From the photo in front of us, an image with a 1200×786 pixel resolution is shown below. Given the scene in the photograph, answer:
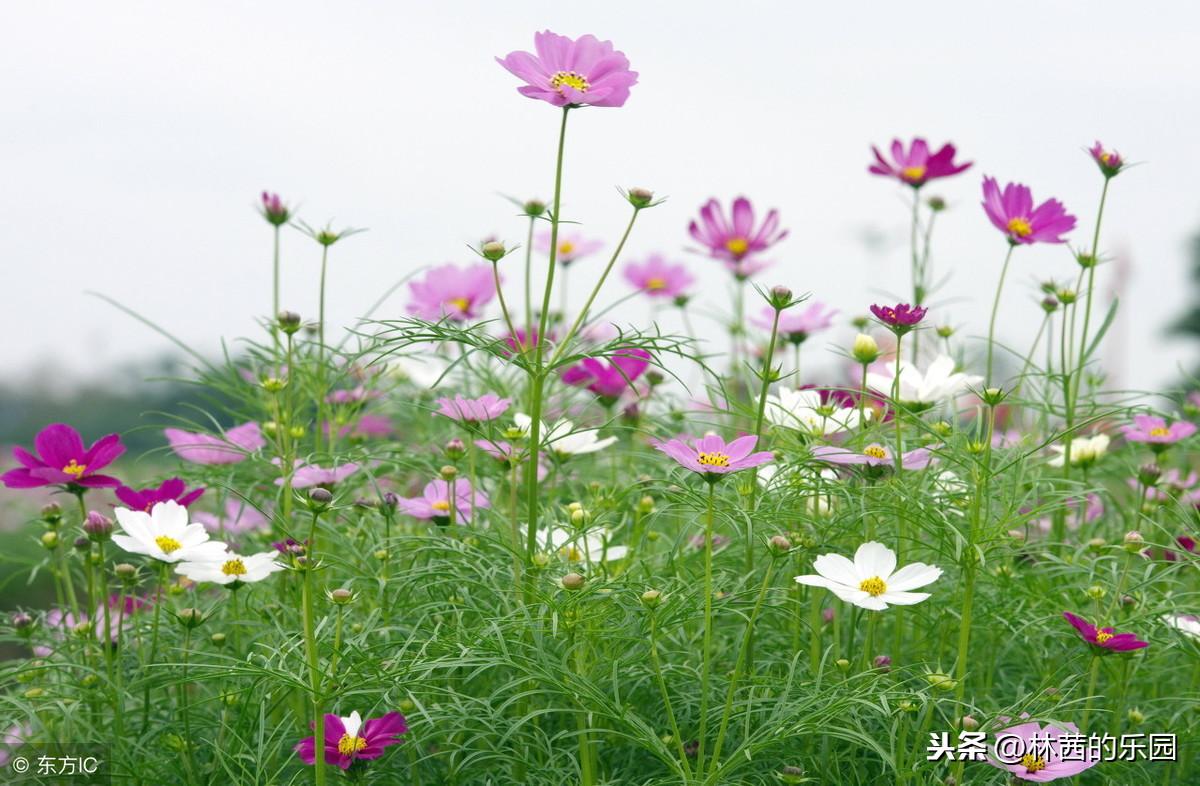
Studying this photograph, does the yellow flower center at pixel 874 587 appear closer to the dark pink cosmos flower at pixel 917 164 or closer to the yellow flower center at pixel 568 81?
the yellow flower center at pixel 568 81

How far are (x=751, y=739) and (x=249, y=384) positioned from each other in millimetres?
1111

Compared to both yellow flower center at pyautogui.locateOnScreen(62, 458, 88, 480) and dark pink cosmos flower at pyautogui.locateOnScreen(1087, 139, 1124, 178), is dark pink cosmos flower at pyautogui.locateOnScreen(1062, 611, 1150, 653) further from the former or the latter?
yellow flower center at pyautogui.locateOnScreen(62, 458, 88, 480)

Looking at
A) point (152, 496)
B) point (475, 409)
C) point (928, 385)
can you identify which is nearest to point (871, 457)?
point (928, 385)

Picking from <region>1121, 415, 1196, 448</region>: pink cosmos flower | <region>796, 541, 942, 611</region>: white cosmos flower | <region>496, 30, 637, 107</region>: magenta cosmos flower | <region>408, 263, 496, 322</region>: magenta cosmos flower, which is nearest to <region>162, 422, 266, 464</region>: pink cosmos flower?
<region>408, 263, 496, 322</region>: magenta cosmos flower

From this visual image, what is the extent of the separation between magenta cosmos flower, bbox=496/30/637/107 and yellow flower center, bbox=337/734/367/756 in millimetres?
668

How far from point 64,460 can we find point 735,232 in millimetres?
1387

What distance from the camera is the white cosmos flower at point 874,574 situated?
120 cm

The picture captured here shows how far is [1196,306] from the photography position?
14.4m

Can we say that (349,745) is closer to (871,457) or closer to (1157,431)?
(871,457)

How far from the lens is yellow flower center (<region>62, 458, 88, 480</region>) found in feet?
4.39

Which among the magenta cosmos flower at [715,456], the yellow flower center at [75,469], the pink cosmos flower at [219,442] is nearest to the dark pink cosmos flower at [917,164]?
the magenta cosmos flower at [715,456]

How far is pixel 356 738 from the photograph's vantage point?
1185 millimetres

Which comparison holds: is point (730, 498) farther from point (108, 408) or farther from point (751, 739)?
point (108, 408)

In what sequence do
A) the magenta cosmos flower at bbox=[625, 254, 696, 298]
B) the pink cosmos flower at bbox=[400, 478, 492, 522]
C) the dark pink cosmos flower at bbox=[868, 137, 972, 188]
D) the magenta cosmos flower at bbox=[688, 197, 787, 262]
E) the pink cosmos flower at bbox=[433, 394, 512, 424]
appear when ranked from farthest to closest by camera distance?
the magenta cosmos flower at bbox=[625, 254, 696, 298] < the magenta cosmos flower at bbox=[688, 197, 787, 262] < the dark pink cosmos flower at bbox=[868, 137, 972, 188] < the pink cosmos flower at bbox=[400, 478, 492, 522] < the pink cosmos flower at bbox=[433, 394, 512, 424]
